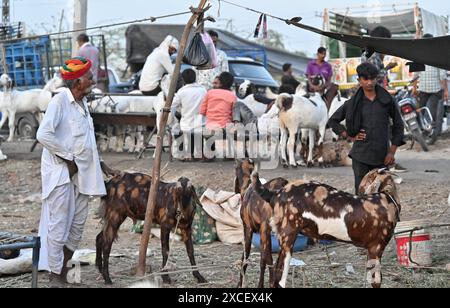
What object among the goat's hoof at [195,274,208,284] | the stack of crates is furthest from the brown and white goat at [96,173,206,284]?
the stack of crates

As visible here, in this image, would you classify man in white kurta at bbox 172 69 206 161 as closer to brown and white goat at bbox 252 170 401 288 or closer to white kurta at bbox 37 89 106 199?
white kurta at bbox 37 89 106 199

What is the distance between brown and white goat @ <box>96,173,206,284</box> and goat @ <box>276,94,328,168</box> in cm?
548

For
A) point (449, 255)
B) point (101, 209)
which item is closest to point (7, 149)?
point (101, 209)

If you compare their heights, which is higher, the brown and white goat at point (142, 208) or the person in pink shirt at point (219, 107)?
the person in pink shirt at point (219, 107)

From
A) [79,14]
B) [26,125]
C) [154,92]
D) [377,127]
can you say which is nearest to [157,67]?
[154,92]

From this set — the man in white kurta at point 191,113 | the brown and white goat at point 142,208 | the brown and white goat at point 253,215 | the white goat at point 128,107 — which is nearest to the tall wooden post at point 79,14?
the white goat at point 128,107

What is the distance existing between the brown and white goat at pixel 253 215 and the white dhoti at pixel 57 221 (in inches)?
55.1

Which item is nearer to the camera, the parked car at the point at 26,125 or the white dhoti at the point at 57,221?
the white dhoti at the point at 57,221

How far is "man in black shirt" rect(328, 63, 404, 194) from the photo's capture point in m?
7.63

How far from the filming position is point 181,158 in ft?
44.0

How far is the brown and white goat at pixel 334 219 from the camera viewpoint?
5.90 m

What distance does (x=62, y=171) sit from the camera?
6848mm

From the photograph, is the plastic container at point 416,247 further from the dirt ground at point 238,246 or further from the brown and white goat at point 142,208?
the brown and white goat at point 142,208

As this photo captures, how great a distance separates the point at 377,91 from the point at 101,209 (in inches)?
110
